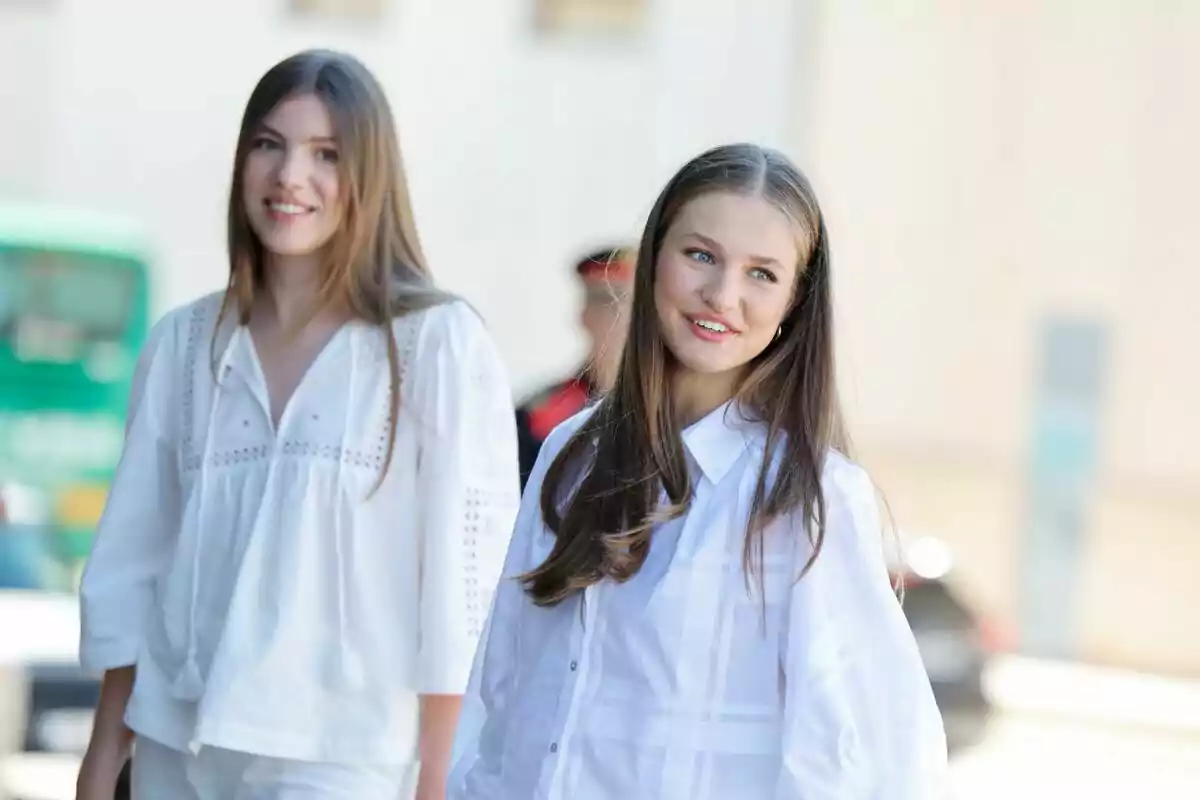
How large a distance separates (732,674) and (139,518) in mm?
1148

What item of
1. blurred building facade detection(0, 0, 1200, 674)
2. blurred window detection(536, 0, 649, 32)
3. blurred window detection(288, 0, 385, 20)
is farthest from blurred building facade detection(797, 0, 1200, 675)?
blurred window detection(288, 0, 385, 20)

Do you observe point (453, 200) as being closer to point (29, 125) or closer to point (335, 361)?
point (29, 125)

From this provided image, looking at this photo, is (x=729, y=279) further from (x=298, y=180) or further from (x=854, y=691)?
(x=298, y=180)

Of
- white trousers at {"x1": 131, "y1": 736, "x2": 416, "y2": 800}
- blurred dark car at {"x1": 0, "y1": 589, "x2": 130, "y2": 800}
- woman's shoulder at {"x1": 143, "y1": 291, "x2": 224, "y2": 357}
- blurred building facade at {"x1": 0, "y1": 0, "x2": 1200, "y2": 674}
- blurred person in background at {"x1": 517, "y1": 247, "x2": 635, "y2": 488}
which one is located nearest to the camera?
white trousers at {"x1": 131, "y1": 736, "x2": 416, "y2": 800}

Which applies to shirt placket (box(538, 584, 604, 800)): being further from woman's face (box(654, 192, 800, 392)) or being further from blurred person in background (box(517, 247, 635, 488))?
blurred person in background (box(517, 247, 635, 488))

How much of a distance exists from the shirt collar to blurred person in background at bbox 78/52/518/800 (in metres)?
0.57

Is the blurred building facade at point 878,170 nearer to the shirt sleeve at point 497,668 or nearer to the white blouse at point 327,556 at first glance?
the white blouse at point 327,556

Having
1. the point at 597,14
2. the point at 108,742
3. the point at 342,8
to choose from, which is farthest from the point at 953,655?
the point at 342,8

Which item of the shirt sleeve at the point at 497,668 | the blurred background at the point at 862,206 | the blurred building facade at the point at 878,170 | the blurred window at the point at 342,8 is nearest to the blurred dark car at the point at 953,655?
the blurred background at the point at 862,206

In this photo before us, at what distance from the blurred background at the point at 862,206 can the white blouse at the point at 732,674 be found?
1201 centimetres

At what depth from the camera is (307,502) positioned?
9.22 feet

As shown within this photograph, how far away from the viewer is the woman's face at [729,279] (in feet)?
7.52

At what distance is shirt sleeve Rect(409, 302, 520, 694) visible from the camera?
2799 mm

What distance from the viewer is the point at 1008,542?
52.7 feet
